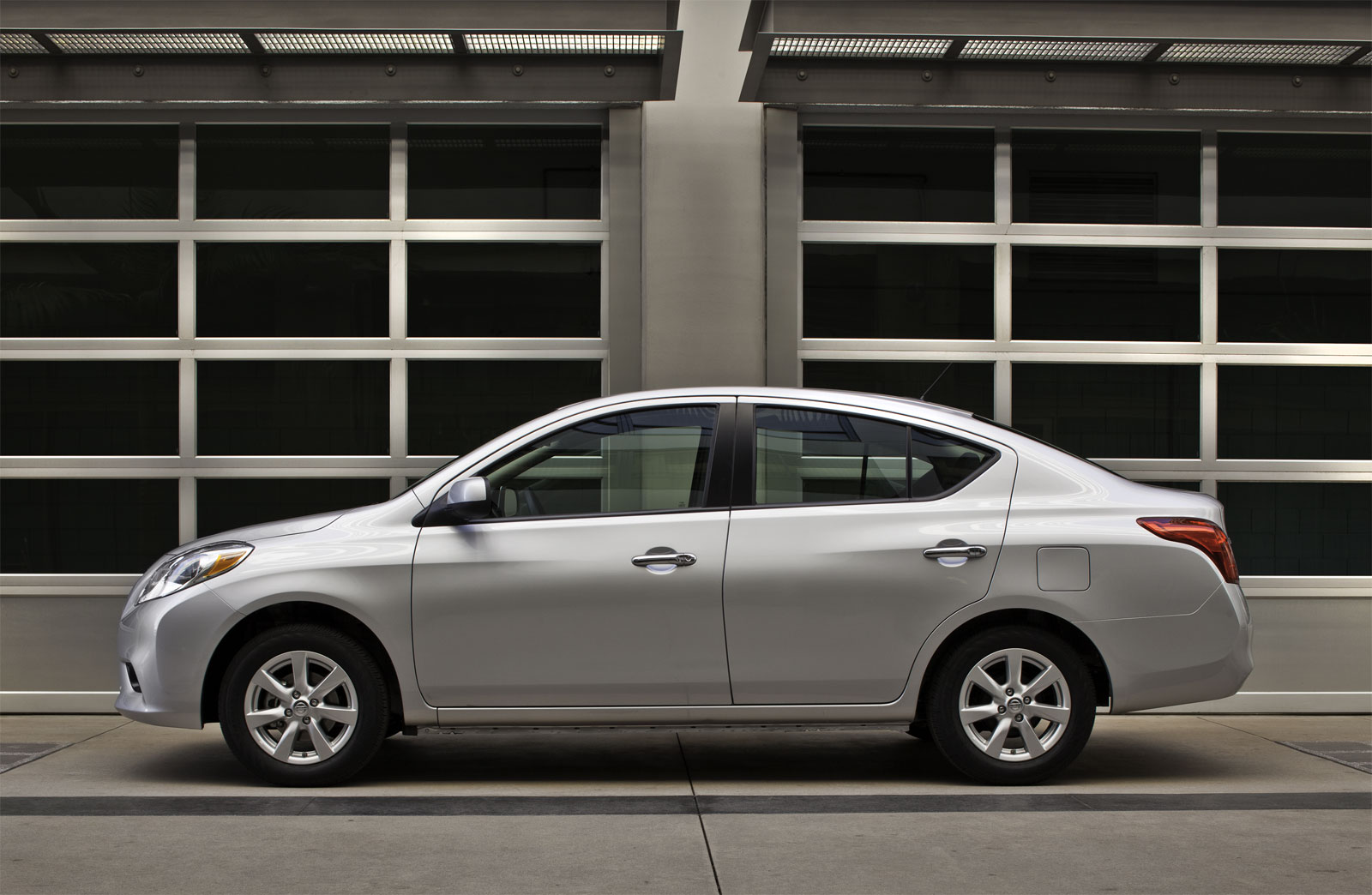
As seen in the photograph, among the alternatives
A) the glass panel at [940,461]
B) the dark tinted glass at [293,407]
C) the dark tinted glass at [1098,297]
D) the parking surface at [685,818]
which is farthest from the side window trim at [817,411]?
the dark tinted glass at [293,407]

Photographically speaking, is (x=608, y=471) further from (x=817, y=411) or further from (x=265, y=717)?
(x=265, y=717)

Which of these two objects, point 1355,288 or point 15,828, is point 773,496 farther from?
point 1355,288

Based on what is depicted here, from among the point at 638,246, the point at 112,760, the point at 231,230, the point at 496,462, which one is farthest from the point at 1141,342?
the point at 112,760

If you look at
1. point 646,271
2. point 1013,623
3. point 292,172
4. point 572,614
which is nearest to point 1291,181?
point 646,271

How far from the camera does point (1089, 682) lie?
5902 mm

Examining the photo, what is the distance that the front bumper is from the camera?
19.4 feet

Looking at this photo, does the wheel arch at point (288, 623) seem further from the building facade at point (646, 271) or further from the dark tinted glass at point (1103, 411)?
the dark tinted glass at point (1103, 411)

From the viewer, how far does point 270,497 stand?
27.5ft

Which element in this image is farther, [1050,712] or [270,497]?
[270,497]

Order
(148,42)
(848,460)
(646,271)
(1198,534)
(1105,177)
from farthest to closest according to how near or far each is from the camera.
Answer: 1. (1105,177)
2. (646,271)
3. (148,42)
4. (848,460)
5. (1198,534)

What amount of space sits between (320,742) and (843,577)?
2355 mm

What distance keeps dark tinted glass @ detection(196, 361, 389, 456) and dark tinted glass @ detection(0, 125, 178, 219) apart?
3.80 feet

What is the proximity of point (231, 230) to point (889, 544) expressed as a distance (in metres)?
4.84

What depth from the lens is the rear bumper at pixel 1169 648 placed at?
5.91 m
